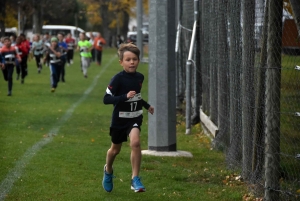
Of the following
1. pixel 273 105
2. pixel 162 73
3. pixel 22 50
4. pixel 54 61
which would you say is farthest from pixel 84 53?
pixel 273 105

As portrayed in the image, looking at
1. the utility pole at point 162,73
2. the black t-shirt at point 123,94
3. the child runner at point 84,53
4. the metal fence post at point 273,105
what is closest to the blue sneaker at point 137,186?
the black t-shirt at point 123,94

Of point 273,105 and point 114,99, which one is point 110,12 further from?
point 273,105

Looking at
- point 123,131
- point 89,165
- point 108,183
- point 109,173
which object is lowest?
point 89,165

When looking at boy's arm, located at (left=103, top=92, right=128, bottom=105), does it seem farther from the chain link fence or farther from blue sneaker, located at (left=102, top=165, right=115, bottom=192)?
the chain link fence

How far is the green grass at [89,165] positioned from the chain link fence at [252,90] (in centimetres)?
34

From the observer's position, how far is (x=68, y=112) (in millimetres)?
18000

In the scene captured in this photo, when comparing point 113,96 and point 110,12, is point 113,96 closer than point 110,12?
Yes

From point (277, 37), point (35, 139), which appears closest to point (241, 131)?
point (277, 37)

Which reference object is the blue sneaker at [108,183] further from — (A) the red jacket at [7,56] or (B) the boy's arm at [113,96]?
(A) the red jacket at [7,56]

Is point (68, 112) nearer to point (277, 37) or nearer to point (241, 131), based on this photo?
point (241, 131)

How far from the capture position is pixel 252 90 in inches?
340

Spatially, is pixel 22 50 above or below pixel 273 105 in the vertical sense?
below

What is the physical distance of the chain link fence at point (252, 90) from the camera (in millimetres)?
7184

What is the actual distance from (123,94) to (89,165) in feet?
7.90
